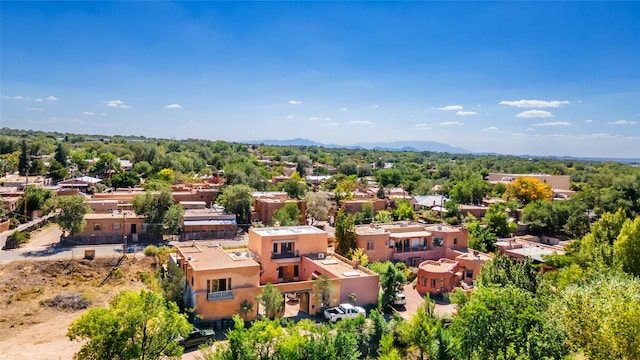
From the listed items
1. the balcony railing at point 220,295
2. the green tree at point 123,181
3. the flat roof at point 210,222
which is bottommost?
the balcony railing at point 220,295

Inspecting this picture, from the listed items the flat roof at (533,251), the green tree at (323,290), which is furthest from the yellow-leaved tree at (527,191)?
the green tree at (323,290)

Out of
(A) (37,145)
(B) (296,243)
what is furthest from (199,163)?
(B) (296,243)

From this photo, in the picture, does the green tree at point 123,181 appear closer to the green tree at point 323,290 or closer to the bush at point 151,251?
the bush at point 151,251

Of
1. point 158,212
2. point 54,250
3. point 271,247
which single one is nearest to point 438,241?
point 271,247

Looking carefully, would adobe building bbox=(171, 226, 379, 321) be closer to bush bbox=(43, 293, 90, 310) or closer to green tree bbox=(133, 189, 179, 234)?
bush bbox=(43, 293, 90, 310)

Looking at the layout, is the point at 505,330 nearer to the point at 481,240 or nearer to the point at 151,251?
the point at 481,240
